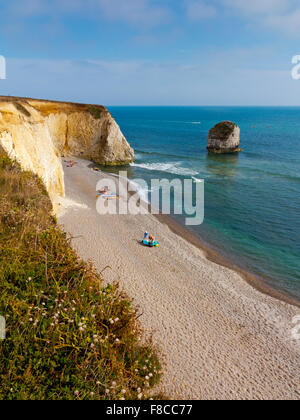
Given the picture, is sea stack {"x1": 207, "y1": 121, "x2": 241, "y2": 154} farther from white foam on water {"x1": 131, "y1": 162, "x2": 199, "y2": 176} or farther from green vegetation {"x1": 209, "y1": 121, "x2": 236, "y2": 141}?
white foam on water {"x1": 131, "y1": 162, "x2": 199, "y2": 176}

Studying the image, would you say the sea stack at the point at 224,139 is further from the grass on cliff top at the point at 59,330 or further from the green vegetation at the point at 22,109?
the grass on cliff top at the point at 59,330

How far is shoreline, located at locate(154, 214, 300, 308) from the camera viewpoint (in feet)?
51.4

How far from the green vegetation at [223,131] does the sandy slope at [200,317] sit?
146ft

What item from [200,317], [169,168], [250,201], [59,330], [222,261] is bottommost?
[200,317]

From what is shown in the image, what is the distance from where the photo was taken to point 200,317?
12742mm

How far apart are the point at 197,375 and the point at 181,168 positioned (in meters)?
38.3

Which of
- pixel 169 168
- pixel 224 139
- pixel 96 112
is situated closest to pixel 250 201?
pixel 169 168

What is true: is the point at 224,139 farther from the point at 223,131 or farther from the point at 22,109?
the point at 22,109

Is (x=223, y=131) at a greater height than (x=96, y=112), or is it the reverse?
(x=96, y=112)

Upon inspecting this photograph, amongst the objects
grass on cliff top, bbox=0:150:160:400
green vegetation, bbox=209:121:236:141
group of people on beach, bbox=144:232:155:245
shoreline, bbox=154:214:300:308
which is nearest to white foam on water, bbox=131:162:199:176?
green vegetation, bbox=209:121:236:141

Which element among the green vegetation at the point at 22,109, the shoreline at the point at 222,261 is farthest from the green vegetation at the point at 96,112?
the shoreline at the point at 222,261

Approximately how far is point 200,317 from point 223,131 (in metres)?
54.6
